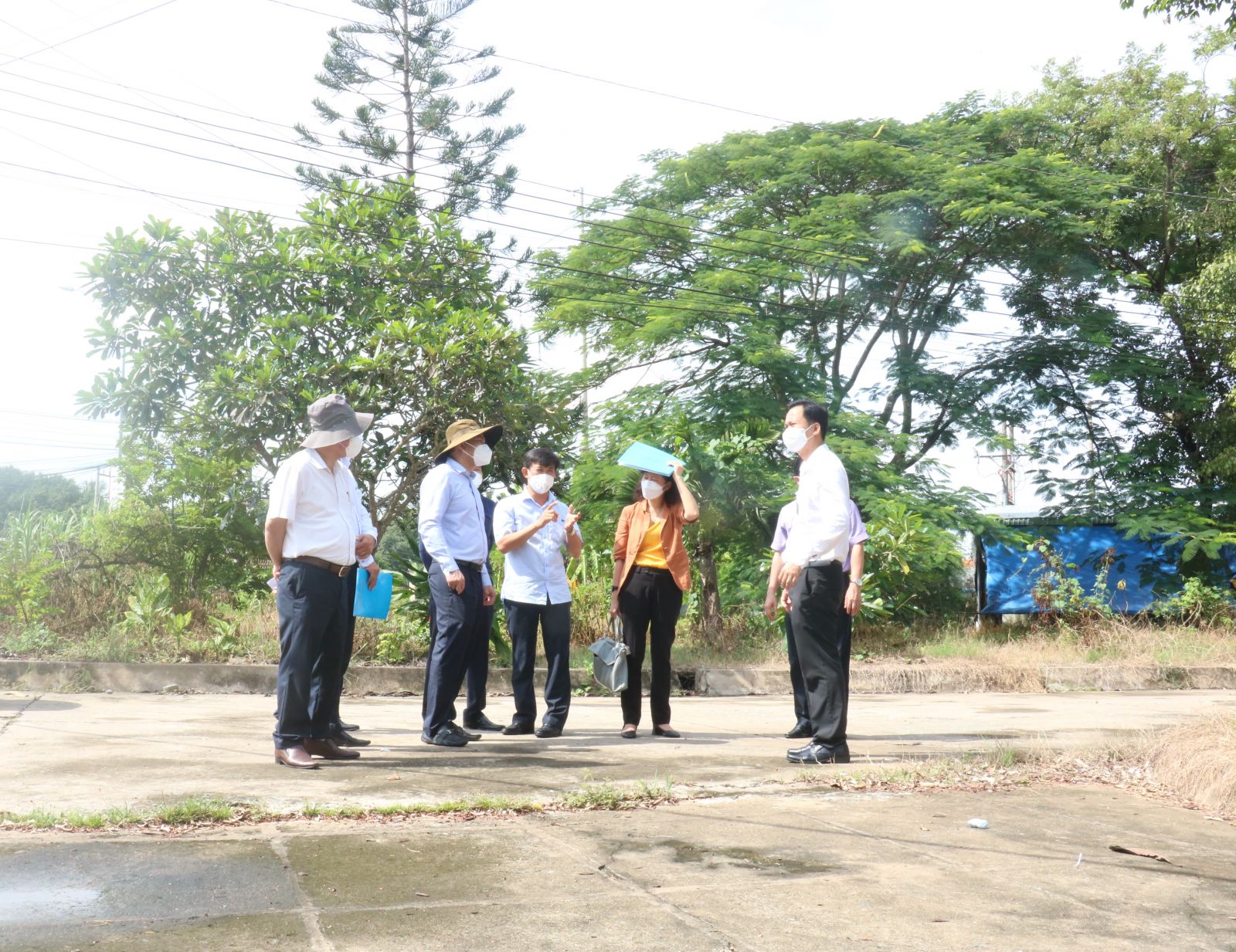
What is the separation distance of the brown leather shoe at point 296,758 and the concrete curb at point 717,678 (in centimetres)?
451

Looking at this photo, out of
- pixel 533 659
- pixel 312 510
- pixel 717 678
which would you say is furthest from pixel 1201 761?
pixel 717 678

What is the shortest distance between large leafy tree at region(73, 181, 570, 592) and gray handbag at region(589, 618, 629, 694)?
14.5ft

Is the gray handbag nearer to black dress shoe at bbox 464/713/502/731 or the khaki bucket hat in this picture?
black dress shoe at bbox 464/713/502/731

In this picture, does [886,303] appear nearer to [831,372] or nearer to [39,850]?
[831,372]

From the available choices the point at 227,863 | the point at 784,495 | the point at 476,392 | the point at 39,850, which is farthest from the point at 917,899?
the point at 784,495

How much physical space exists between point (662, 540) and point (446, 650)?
4.85ft

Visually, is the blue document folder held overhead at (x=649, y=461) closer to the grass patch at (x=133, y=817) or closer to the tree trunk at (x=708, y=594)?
the grass patch at (x=133, y=817)

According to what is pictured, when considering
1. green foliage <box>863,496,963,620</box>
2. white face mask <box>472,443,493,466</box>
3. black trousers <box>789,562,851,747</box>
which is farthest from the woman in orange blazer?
green foliage <box>863,496,963,620</box>

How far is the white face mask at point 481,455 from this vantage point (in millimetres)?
6383

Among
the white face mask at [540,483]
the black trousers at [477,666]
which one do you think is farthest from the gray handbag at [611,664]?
the white face mask at [540,483]

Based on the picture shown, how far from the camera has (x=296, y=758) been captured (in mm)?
5035

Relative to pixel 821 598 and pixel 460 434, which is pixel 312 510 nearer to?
pixel 460 434

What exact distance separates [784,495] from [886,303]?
737cm

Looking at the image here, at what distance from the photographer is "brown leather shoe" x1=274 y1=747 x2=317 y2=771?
501 centimetres
